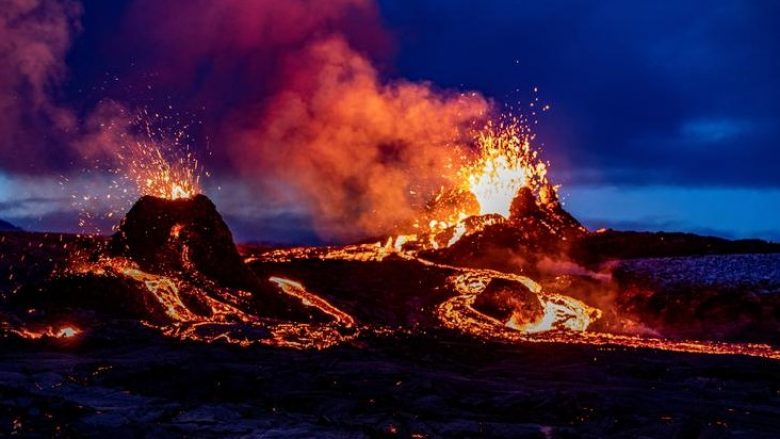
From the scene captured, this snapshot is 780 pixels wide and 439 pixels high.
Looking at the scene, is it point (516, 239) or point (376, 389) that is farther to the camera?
point (516, 239)

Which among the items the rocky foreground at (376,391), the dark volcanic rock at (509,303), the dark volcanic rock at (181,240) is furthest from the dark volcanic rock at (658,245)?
the rocky foreground at (376,391)

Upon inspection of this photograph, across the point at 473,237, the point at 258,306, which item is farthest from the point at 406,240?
the point at 258,306

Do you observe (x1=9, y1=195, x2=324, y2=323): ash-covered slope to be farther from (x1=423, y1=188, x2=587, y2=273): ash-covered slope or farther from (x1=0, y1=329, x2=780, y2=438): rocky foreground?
(x1=423, y1=188, x2=587, y2=273): ash-covered slope

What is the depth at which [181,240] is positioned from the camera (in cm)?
1967

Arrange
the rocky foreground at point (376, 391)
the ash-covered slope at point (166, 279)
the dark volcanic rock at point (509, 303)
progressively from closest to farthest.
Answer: the rocky foreground at point (376, 391)
the ash-covered slope at point (166, 279)
the dark volcanic rock at point (509, 303)

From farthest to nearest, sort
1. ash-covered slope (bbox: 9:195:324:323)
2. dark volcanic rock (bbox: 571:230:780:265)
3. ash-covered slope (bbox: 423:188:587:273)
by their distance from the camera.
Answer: dark volcanic rock (bbox: 571:230:780:265) → ash-covered slope (bbox: 423:188:587:273) → ash-covered slope (bbox: 9:195:324:323)

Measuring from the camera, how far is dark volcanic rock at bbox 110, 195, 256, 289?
19.1m

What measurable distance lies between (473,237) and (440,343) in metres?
14.0

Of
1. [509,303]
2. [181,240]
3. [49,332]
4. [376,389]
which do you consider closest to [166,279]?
[181,240]

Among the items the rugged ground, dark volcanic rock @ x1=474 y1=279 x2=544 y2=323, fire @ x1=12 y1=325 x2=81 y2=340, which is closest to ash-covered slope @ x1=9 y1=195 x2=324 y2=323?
fire @ x1=12 y1=325 x2=81 y2=340

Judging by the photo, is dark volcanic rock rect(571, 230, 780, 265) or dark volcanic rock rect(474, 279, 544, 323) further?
dark volcanic rock rect(571, 230, 780, 265)

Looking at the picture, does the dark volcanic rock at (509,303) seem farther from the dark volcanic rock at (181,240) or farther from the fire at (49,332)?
the fire at (49,332)

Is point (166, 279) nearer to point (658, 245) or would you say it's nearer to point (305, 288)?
point (305, 288)

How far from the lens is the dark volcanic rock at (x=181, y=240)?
19.1 meters
